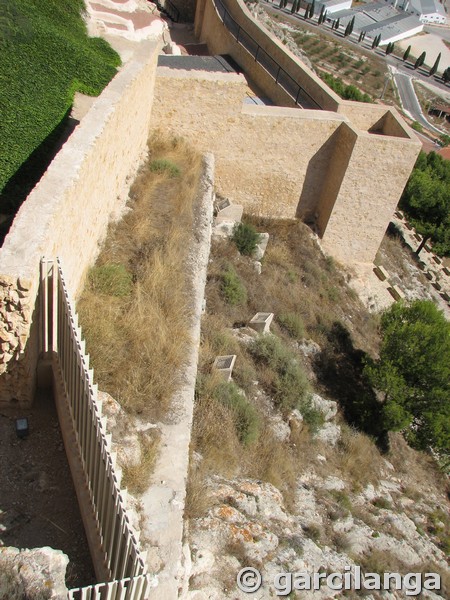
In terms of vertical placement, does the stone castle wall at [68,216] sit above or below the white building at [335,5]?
above

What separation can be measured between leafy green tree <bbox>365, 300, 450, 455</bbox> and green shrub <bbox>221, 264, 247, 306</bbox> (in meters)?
2.66

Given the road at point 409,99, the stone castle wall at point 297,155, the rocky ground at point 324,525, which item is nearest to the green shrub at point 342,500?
the rocky ground at point 324,525

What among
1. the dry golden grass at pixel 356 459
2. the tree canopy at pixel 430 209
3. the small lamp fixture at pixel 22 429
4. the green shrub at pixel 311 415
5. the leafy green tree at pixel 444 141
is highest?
the small lamp fixture at pixel 22 429

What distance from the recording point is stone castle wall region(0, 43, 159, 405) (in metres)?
4.30

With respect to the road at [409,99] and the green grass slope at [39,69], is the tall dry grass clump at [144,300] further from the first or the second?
the road at [409,99]

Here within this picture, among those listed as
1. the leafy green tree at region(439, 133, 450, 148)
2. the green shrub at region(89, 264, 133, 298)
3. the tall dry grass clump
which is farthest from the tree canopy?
the leafy green tree at region(439, 133, 450, 148)

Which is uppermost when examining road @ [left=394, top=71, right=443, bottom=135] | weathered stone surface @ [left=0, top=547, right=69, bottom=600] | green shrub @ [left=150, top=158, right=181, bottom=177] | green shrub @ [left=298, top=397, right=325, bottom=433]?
weathered stone surface @ [left=0, top=547, right=69, bottom=600]

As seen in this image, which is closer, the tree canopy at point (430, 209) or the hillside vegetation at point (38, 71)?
the hillside vegetation at point (38, 71)

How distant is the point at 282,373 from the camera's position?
8.40m

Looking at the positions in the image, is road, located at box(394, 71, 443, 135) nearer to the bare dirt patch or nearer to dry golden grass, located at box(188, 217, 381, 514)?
dry golden grass, located at box(188, 217, 381, 514)

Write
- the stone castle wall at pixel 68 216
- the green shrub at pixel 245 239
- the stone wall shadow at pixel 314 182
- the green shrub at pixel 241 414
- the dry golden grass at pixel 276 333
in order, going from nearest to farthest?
the stone castle wall at pixel 68 216, the dry golden grass at pixel 276 333, the green shrub at pixel 241 414, the green shrub at pixel 245 239, the stone wall shadow at pixel 314 182

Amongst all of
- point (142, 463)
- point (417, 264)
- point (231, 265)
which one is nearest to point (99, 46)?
point (231, 265)

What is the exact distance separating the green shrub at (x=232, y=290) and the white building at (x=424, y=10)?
305 ft

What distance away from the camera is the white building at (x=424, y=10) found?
291 feet
